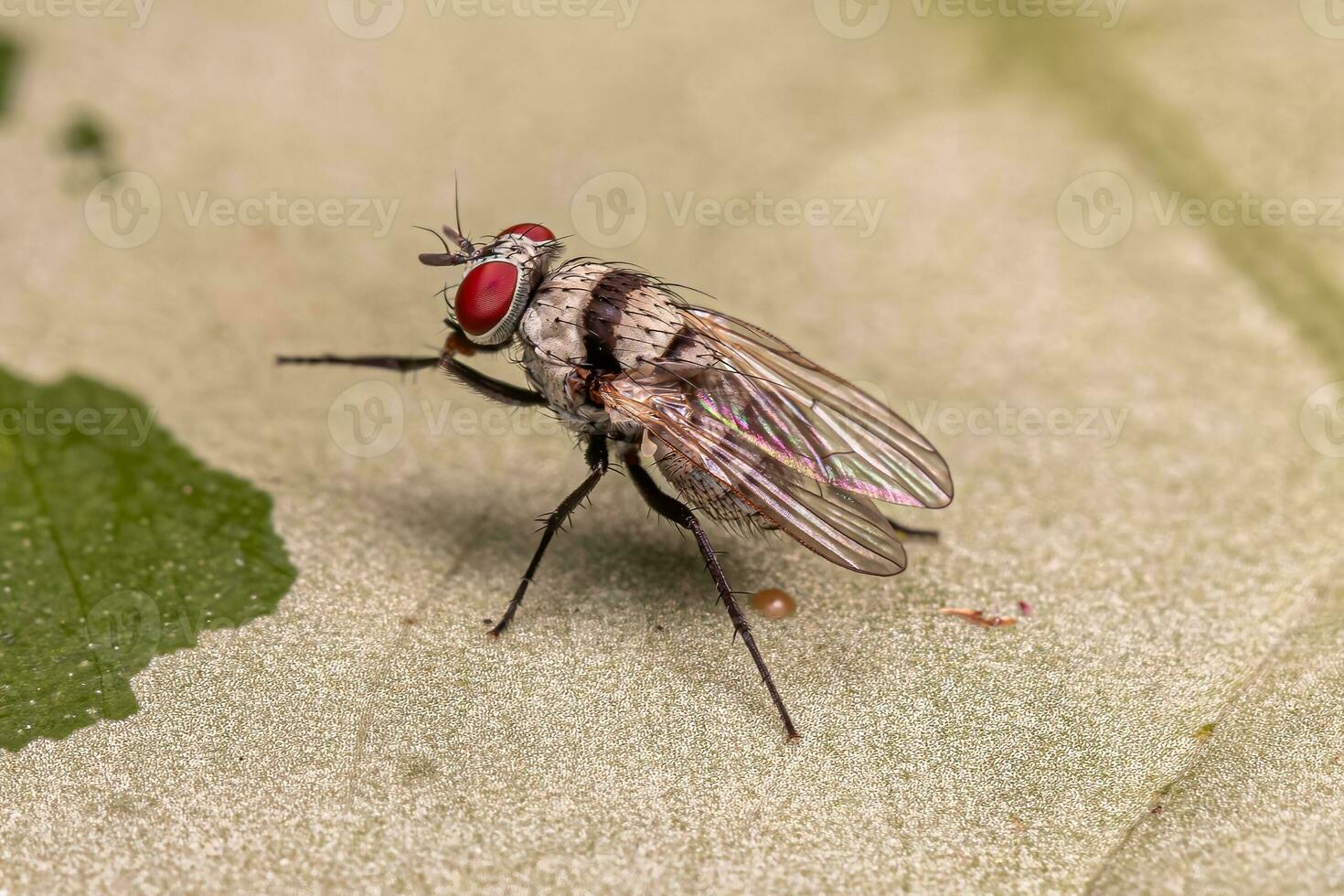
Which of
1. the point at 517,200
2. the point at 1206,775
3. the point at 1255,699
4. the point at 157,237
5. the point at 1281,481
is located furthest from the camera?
the point at 517,200

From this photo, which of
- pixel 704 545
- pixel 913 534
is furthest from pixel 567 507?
pixel 913 534

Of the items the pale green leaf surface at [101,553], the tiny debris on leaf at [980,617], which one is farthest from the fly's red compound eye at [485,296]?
the tiny debris on leaf at [980,617]

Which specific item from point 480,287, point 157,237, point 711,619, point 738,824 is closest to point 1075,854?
point 738,824

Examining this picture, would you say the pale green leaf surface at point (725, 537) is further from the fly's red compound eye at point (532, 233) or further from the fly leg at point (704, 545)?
the fly's red compound eye at point (532, 233)

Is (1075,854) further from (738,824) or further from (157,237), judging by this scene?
(157,237)

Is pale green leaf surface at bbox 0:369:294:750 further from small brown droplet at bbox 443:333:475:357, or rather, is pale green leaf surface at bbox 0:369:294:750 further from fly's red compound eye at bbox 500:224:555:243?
fly's red compound eye at bbox 500:224:555:243

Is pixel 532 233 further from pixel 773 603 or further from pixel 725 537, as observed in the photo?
pixel 773 603
